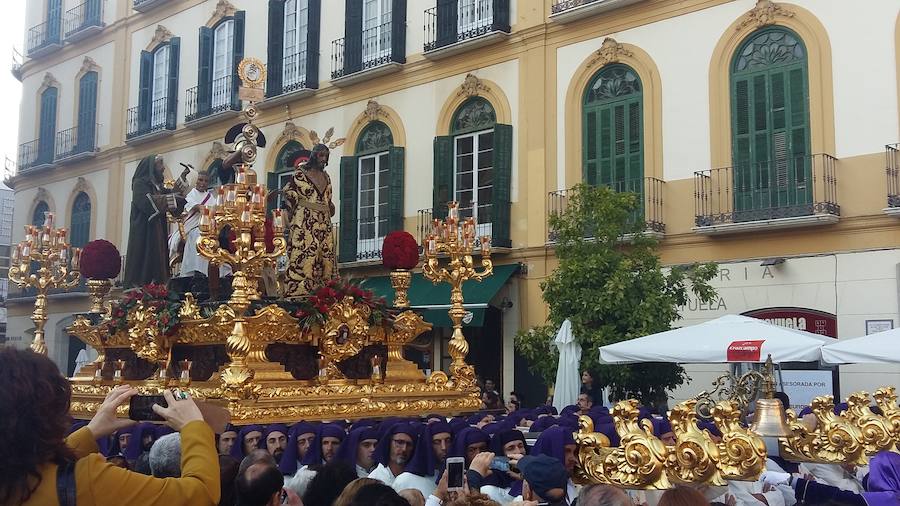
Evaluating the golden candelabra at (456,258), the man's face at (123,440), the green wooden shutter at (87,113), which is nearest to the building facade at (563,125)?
the green wooden shutter at (87,113)

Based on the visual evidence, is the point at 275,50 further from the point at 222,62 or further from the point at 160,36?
the point at 160,36

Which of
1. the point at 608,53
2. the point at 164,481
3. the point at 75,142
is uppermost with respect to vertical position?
the point at 75,142

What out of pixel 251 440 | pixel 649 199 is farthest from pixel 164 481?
pixel 649 199

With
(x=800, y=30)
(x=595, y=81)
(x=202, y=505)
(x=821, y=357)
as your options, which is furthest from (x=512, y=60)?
(x=202, y=505)

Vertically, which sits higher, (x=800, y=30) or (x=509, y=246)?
(x=800, y=30)

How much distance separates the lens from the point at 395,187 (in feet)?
73.2

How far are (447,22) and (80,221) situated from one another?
50.3ft

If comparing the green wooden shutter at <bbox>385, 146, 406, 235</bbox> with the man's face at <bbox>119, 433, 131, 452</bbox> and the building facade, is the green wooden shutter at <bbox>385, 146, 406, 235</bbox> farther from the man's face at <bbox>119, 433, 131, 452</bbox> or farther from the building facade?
the man's face at <bbox>119, 433, 131, 452</bbox>

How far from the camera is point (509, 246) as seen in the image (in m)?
20.1

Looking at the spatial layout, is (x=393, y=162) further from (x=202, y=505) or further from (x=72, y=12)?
(x=202, y=505)

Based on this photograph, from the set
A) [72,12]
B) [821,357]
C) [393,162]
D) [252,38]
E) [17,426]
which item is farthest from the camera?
[72,12]

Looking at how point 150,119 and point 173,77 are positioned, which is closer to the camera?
point 173,77

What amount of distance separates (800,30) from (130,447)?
41.3 feet

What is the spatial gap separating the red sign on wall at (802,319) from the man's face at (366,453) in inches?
396
